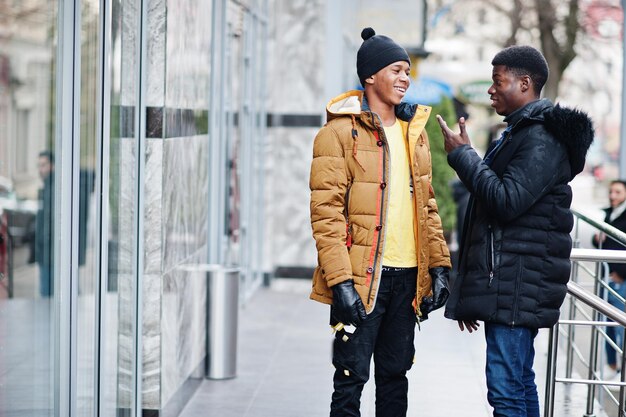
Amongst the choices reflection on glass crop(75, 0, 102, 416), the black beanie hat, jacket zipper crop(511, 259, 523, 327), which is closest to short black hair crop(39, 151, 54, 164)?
reflection on glass crop(75, 0, 102, 416)

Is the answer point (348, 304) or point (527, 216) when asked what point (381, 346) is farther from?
point (527, 216)

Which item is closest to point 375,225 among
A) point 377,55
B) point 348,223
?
point 348,223

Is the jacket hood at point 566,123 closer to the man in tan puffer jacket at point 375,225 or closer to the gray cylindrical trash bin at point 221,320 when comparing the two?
the man in tan puffer jacket at point 375,225

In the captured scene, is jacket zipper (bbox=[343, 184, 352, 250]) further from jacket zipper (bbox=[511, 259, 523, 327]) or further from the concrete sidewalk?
the concrete sidewalk

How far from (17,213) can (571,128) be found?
2216 mm

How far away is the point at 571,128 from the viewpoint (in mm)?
4359

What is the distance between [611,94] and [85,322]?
128ft

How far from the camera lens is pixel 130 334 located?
5.71 m

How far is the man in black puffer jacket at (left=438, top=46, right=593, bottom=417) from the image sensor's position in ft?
14.4

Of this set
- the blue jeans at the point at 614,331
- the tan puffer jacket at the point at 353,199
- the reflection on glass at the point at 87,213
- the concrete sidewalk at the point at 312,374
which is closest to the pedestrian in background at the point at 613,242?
the blue jeans at the point at 614,331

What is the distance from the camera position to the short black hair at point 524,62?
446cm

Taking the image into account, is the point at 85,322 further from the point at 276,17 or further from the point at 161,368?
the point at 276,17

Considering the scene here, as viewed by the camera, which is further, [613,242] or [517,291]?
[613,242]

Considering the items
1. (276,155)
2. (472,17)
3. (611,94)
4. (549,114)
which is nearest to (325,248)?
(549,114)
